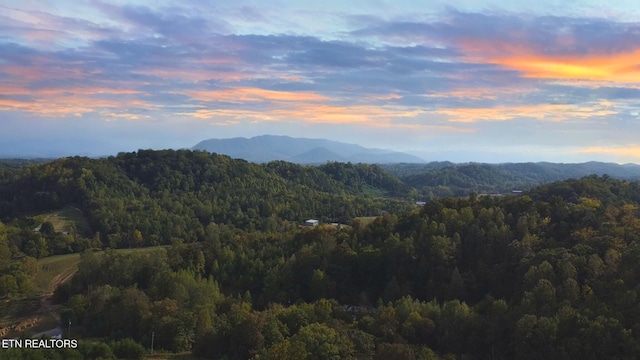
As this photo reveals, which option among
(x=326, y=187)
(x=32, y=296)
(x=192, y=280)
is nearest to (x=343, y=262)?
(x=192, y=280)

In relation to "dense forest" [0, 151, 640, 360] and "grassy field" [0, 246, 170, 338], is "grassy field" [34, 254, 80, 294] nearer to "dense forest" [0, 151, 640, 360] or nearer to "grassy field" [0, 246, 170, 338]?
"grassy field" [0, 246, 170, 338]

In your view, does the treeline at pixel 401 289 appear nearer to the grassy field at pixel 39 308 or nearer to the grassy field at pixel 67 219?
the grassy field at pixel 39 308

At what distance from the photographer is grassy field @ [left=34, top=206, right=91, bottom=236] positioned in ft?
257

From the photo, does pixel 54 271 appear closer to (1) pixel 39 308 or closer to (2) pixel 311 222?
(1) pixel 39 308

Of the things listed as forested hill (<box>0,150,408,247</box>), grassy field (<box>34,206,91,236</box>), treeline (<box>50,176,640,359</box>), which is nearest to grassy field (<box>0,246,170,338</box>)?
treeline (<box>50,176,640,359</box>)

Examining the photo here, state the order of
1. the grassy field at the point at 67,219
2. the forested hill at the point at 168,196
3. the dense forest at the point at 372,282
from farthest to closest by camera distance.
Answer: the forested hill at the point at 168,196, the grassy field at the point at 67,219, the dense forest at the point at 372,282

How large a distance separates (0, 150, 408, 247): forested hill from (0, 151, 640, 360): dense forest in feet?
2.34

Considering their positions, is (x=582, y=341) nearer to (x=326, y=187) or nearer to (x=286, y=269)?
(x=286, y=269)

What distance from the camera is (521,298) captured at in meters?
37.2

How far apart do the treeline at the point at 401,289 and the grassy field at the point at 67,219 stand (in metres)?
31.5

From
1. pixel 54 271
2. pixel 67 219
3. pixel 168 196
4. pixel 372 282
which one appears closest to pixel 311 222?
pixel 168 196

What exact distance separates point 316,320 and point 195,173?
78.4 meters

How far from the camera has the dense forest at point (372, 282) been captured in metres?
29.8

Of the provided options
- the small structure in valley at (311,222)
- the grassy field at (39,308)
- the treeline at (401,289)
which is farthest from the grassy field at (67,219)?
the small structure in valley at (311,222)
